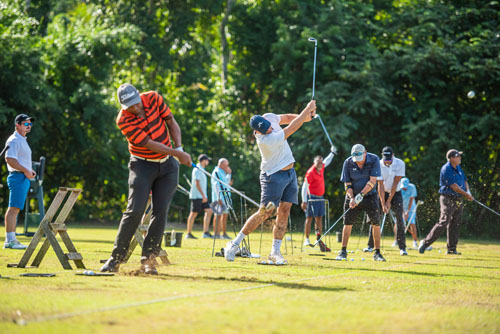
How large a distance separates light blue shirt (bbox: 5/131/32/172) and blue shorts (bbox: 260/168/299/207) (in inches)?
181

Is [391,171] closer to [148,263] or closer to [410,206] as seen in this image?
[410,206]

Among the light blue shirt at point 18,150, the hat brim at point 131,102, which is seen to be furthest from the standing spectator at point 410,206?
the hat brim at point 131,102

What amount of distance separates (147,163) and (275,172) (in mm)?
2442

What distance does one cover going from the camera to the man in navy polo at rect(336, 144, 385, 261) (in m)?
11.5

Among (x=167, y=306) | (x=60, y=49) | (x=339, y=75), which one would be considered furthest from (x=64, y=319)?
(x=60, y=49)

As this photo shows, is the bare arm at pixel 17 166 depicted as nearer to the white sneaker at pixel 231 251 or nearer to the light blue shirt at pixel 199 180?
the white sneaker at pixel 231 251

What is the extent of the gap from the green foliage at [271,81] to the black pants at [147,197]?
13331 mm

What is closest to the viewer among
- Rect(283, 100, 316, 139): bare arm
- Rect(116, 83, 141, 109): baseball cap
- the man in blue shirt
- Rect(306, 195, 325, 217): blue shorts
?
Rect(116, 83, 141, 109): baseball cap

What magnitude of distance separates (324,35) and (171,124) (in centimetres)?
1766

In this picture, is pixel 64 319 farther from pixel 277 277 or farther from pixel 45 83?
pixel 45 83

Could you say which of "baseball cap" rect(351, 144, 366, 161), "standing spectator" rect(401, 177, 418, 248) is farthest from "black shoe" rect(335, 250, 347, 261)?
"standing spectator" rect(401, 177, 418, 248)

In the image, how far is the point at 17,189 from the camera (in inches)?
468

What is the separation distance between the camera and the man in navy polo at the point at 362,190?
1155 cm

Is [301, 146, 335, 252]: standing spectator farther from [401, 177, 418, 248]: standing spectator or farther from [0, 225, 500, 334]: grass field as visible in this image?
[0, 225, 500, 334]: grass field
